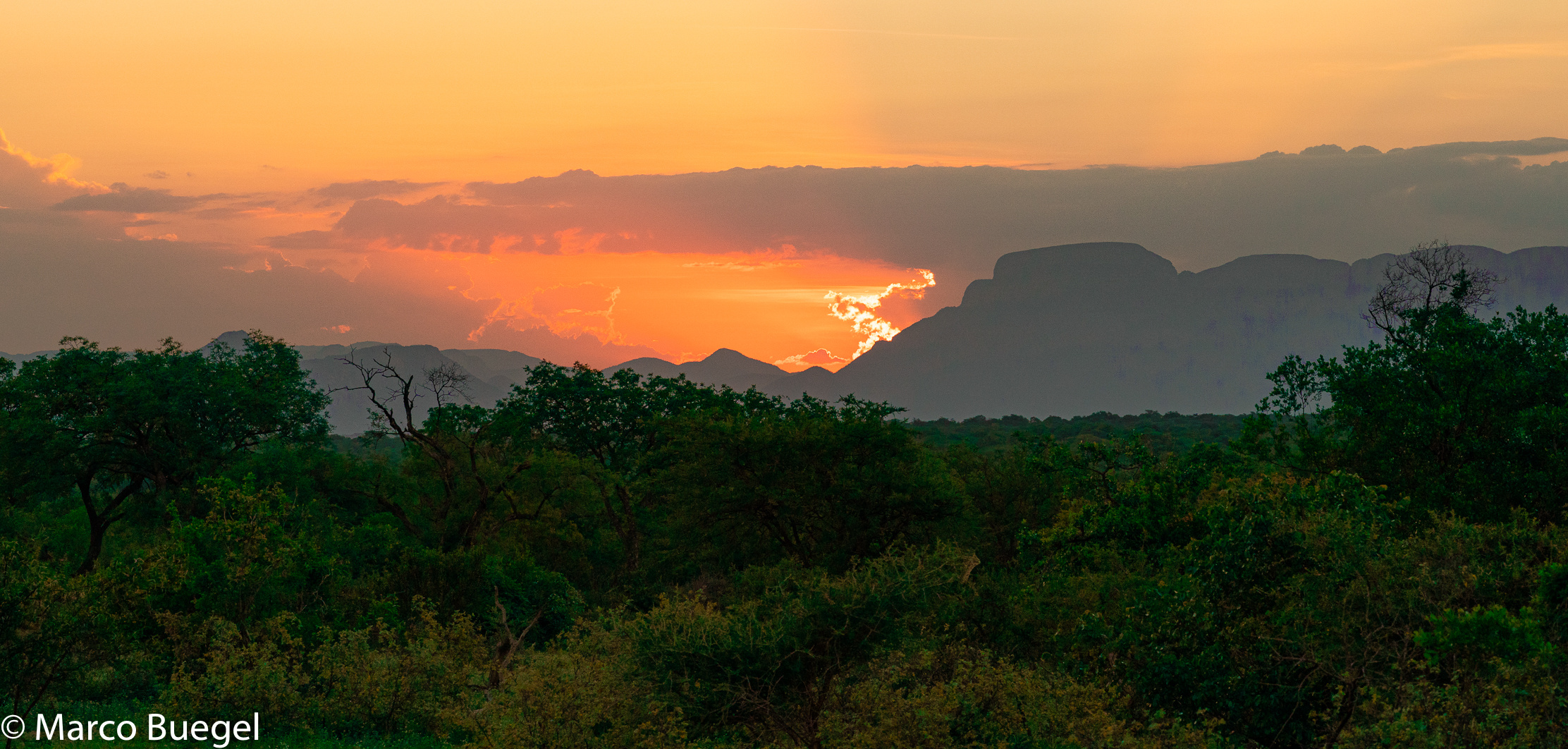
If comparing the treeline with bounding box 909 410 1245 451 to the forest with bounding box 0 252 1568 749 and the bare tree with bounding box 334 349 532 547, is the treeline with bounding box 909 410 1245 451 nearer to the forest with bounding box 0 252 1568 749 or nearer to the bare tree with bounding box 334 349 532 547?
the bare tree with bounding box 334 349 532 547

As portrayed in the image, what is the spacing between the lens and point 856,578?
58.0ft

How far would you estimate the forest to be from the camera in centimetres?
1480

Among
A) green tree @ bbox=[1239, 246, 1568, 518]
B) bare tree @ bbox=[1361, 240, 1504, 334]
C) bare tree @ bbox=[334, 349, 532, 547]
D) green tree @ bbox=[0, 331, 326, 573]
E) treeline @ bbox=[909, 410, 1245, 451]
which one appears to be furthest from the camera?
treeline @ bbox=[909, 410, 1245, 451]

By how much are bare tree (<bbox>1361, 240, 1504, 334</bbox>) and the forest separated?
138mm

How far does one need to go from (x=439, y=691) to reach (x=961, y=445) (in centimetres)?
3582

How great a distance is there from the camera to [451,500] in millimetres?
48469

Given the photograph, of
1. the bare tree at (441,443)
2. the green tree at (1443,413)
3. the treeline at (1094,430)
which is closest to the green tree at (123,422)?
the bare tree at (441,443)

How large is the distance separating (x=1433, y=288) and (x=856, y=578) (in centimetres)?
2055

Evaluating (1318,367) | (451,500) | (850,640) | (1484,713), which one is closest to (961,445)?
(451,500)

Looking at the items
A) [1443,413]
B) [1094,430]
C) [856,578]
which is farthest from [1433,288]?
[1094,430]

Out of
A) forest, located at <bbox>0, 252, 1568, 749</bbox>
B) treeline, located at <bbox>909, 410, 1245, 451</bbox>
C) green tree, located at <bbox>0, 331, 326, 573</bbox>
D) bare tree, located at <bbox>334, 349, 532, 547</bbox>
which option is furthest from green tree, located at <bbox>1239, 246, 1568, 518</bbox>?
treeline, located at <bbox>909, 410, 1245, 451</bbox>

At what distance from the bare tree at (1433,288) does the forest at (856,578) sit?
14cm

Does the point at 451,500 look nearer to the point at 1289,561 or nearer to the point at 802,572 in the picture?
the point at 802,572

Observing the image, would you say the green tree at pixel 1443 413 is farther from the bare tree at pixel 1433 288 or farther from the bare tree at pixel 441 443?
the bare tree at pixel 441 443
